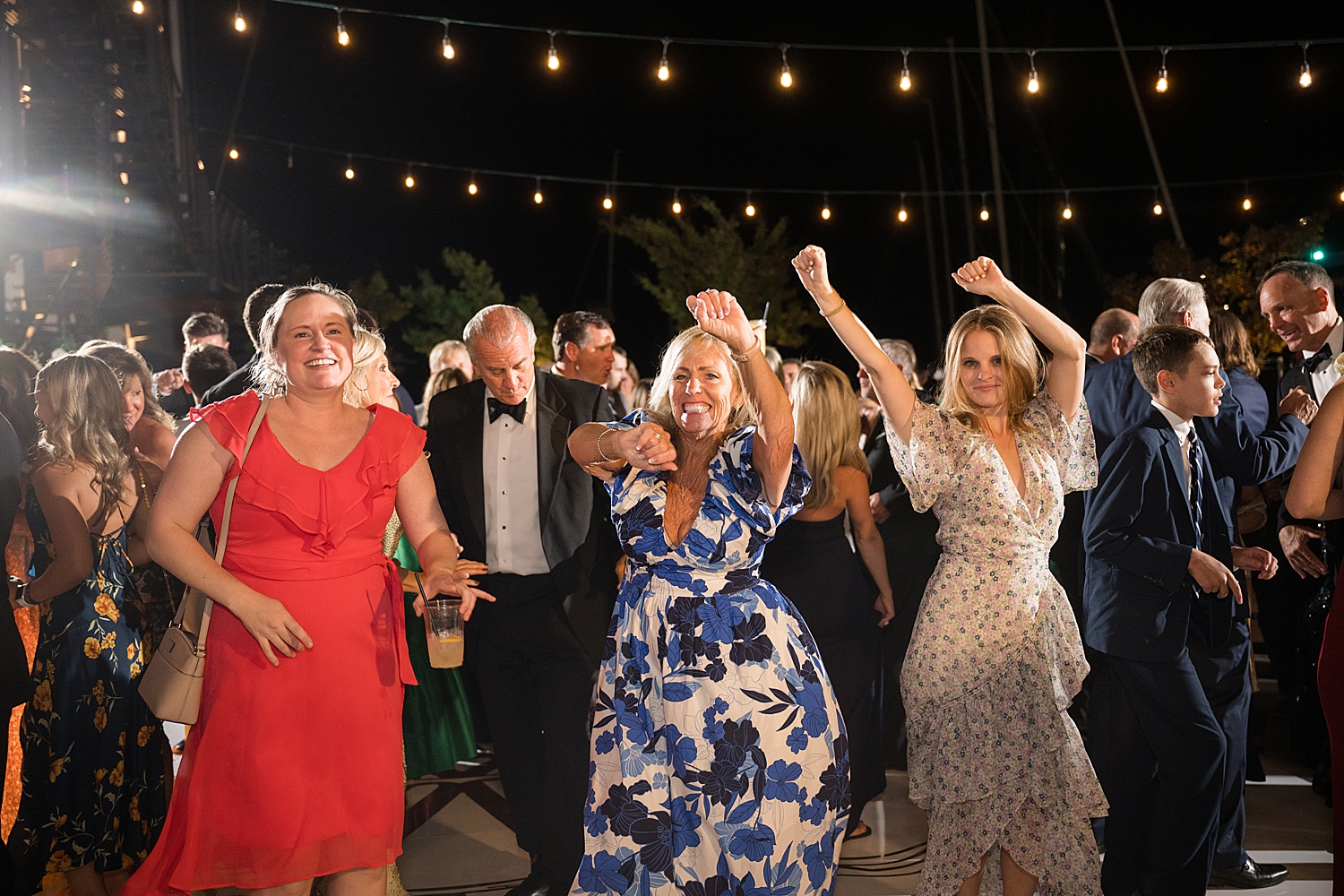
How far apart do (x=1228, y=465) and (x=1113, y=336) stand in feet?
5.66

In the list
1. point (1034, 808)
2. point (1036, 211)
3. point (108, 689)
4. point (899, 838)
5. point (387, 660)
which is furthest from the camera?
point (1036, 211)

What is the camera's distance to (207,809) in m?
2.45

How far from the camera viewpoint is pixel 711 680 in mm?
2668

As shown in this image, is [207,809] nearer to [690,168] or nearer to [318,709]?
[318,709]

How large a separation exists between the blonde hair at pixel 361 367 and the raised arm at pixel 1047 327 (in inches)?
77.4

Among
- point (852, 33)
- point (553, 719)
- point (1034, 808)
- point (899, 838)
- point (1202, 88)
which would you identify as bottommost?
point (899, 838)

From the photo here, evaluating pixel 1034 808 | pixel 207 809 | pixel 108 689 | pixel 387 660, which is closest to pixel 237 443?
pixel 387 660

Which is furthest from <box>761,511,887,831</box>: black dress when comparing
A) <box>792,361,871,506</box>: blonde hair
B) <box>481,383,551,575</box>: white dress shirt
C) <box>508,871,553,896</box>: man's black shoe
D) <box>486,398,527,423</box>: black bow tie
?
<box>508,871,553,896</box>: man's black shoe

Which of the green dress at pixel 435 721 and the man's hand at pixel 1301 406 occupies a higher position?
the man's hand at pixel 1301 406

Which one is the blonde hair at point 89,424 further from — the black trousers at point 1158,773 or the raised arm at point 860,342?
the black trousers at point 1158,773

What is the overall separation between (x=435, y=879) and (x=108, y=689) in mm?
1292

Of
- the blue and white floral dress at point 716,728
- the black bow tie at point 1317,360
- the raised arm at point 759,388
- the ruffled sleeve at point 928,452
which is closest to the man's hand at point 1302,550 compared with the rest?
the black bow tie at point 1317,360

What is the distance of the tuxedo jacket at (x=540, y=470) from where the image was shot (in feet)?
11.6

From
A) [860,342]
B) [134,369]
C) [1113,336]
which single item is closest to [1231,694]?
[860,342]
